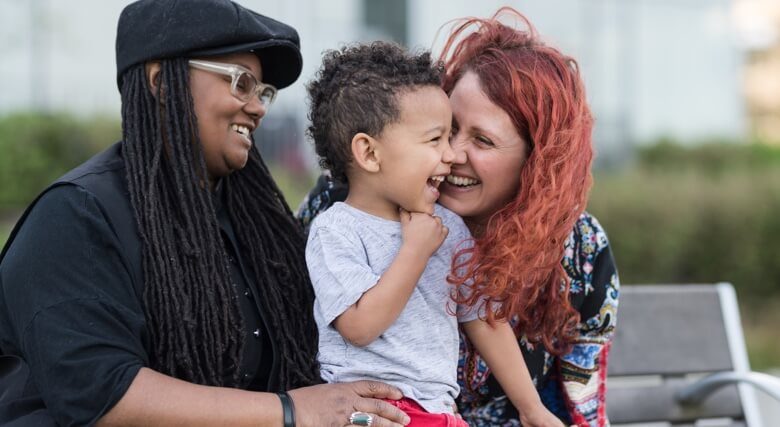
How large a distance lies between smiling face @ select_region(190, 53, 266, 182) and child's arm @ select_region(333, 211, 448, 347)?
0.53 m

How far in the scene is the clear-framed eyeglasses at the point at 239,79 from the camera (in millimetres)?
2467

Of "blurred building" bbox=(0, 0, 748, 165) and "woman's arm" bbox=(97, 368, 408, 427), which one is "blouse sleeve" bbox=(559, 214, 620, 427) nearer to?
"woman's arm" bbox=(97, 368, 408, 427)

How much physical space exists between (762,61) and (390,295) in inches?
831

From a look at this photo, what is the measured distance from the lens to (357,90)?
94.5 inches

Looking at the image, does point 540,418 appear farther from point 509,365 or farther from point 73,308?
point 73,308

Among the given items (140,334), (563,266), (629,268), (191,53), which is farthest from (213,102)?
(629,268)

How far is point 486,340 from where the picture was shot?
264 cm

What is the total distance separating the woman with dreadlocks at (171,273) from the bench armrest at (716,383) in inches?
65.2

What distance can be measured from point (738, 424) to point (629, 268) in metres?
3.39

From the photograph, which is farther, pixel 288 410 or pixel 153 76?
pixel 153 76

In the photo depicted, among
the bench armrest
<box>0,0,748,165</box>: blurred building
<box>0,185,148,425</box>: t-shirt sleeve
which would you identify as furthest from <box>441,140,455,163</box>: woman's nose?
<box>0,0,748,165</box>: blurred building

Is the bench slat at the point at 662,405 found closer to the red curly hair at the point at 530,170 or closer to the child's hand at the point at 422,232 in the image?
the red curly hair at the point at 530,170

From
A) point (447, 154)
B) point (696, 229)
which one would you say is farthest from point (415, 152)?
point (696, 229)

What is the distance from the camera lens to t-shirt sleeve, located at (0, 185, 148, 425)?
214 centimetres
